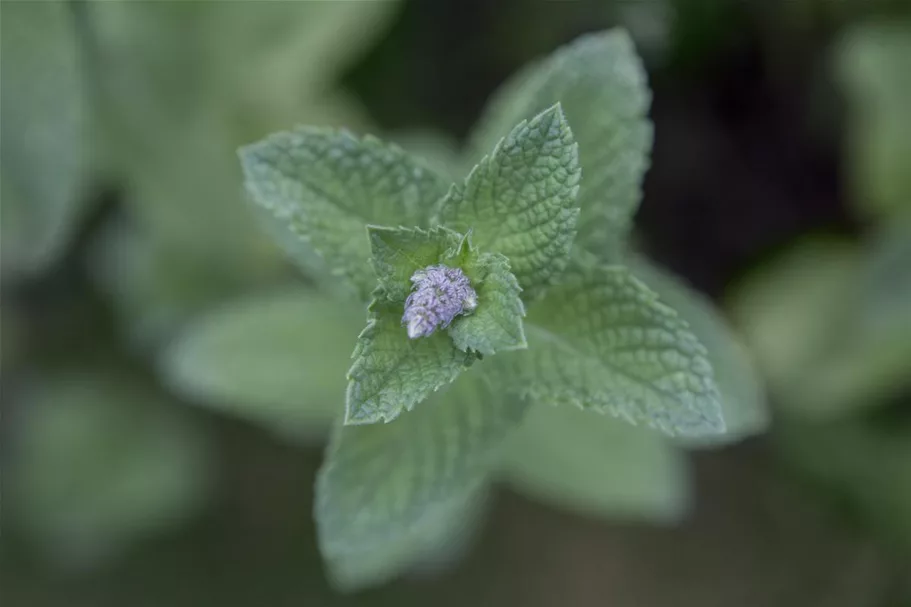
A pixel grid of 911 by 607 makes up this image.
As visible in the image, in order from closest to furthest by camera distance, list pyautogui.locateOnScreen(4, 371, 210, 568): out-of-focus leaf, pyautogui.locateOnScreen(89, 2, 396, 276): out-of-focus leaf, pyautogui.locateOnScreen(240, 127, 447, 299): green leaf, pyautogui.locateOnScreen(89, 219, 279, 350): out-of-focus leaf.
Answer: pyautogui.locateOnScreen(240, 127, 447, 299): green leaf, pyautogui.locateOnScreen(89, 2, 396, 276): out-of-focus leaf, pyautogui.locateOnScreen(89, 219, 279, 350): out-of-focus leaf, pyautogui.locateOnScreen(4, 371, 210, 568): out-of-focus leaf

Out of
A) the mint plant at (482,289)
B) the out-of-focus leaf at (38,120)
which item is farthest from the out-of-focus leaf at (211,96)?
the mint plant at (482,289)

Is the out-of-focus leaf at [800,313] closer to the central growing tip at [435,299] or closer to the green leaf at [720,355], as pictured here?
the green leaf at [720,355]

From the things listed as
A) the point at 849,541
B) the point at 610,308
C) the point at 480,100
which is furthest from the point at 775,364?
the point at 610,308

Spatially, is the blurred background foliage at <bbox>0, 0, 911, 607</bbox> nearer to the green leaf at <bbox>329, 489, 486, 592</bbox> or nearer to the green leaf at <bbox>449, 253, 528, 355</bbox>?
the green leaf at <bbox>329, 489, 486, 592</bbox>

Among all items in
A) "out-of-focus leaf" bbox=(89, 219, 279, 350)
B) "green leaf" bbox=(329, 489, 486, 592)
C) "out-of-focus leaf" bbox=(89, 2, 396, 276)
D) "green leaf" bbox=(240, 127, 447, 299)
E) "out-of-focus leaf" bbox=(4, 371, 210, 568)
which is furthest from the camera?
"out-of-focus leaf" bbox=(4, 371, 210, 568)

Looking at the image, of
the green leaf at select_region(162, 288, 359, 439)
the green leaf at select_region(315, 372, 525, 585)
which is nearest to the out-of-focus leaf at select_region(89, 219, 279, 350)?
the green leaf at select_region(162, 288, 359, 439)

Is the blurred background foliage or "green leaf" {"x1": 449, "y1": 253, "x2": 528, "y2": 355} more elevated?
"green leaf" {"x1": 449, "y1": 253, "x2": 528, "y2": 355}

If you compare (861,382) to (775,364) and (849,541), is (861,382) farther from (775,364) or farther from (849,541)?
(849,541)
